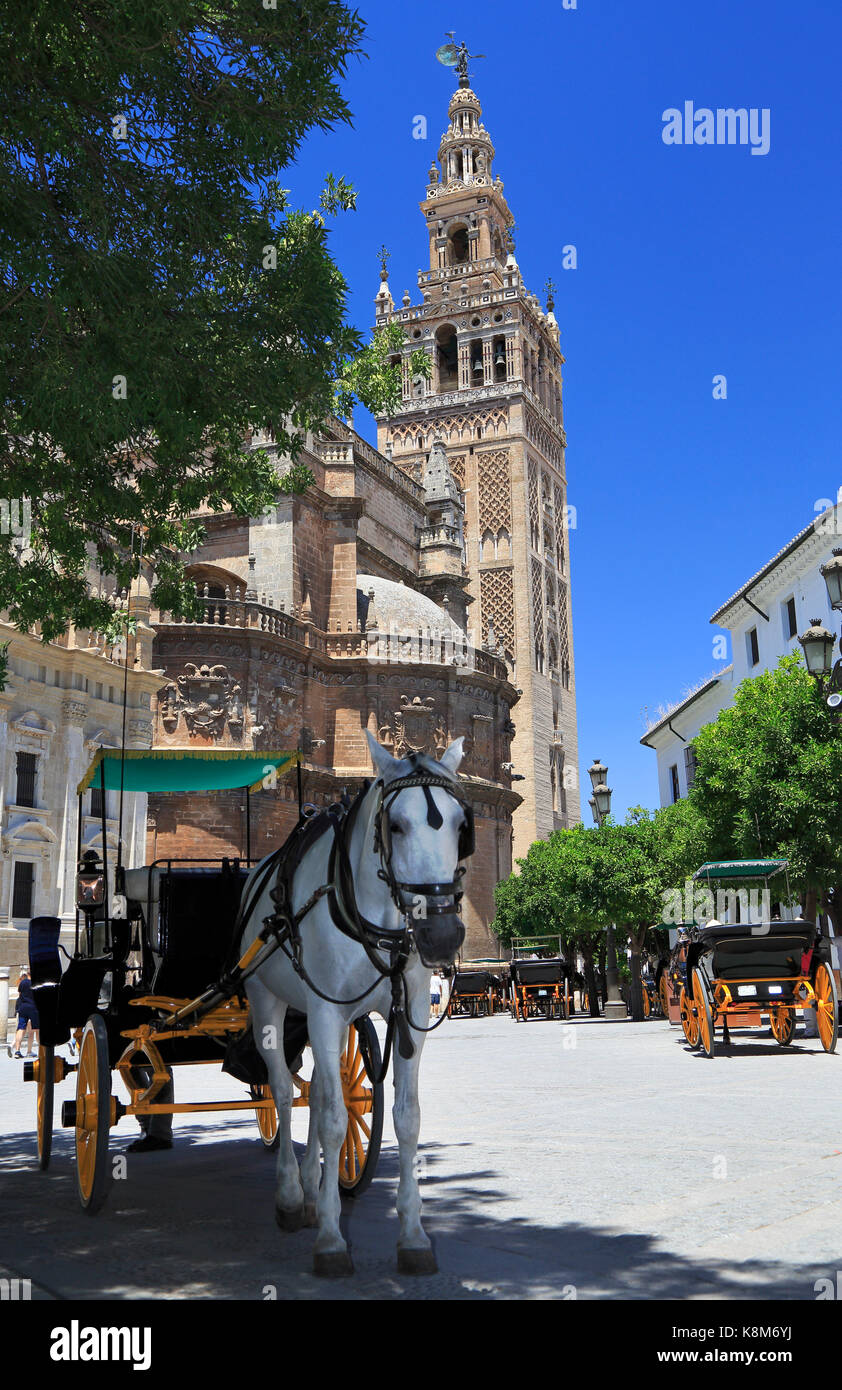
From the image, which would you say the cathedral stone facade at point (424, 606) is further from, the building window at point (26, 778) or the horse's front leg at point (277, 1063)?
the horse's front leg at point (277, 1063)

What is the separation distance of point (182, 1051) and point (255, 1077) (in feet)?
2.12

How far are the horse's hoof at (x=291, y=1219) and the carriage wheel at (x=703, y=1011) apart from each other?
8800 millimetres

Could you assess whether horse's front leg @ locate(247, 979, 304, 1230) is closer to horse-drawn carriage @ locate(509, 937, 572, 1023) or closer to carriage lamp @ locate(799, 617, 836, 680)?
carriage lamp @ locate(799, 617, 836, 680)

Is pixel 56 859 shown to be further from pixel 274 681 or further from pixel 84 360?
pixel 84 360

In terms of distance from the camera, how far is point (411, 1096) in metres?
4.50

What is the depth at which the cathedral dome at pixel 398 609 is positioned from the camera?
39750 mm

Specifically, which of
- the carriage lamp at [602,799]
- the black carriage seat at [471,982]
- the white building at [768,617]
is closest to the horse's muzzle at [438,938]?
the carriage lamp at [602,799]

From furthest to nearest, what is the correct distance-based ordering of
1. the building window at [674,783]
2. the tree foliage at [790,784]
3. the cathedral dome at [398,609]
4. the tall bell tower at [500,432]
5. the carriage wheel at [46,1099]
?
the tall bell tower at [500,432] < the building window at [674,783] < the cathedral dome at [398,609] < the tree foliage at [790,784] < the carriage wheel at [46,1099]

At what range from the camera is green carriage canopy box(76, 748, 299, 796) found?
748cm

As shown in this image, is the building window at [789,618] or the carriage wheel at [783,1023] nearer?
the carriage wheel at [783,1023]

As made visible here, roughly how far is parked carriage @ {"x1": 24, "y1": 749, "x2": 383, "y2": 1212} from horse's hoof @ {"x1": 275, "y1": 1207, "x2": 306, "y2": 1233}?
0.54m

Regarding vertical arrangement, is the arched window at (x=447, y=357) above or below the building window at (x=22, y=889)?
above

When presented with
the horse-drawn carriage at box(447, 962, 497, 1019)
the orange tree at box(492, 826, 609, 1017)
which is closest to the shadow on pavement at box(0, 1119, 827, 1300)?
the orange tree at box(492, 826, 609, 1017)

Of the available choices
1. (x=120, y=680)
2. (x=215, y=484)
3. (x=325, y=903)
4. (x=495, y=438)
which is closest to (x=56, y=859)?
(x=120, y=680)
